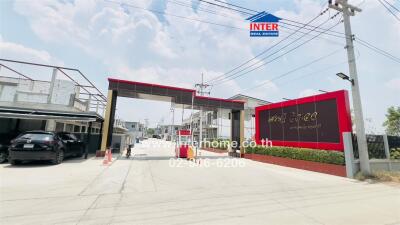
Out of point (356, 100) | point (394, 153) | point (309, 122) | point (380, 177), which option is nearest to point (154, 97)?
point (309, 122)

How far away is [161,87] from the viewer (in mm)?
16172

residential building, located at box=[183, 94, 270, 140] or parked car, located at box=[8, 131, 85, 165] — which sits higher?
residential building, located at box=[183, 94, 270, 140]

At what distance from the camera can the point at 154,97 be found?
56.0ft

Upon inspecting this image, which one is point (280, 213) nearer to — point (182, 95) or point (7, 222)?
point (7, 222)

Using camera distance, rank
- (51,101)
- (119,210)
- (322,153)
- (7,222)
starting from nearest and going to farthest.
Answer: (7,222) < (119,210) < (322,153) < (51,101)

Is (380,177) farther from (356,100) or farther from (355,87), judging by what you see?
(355,87)

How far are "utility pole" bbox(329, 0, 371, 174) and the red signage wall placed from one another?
2.62 ft

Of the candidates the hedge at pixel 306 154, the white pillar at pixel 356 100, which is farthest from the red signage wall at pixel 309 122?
the white pillar at pixel 356 100

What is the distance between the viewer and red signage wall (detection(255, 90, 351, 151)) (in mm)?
11430

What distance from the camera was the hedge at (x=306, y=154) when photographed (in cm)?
1071

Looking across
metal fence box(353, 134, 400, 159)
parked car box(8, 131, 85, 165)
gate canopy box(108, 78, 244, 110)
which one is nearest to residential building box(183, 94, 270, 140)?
gate canopy box(108, 78, 244, 110)

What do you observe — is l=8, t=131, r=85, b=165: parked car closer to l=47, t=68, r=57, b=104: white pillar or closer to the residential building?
l=47, t=68, r=57, b=104: white pillar

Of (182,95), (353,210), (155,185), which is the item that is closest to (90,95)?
(182,95)

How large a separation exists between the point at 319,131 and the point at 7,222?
45.3 ft
